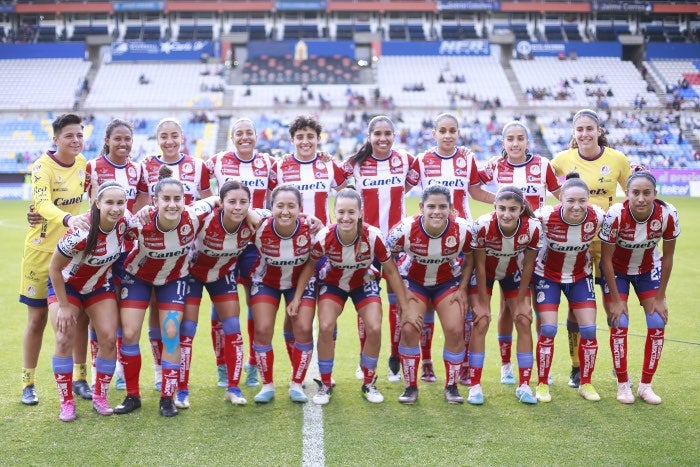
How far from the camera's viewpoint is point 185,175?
611 centimetres

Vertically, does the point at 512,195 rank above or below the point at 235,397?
above

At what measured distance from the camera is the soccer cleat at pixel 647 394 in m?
5.33

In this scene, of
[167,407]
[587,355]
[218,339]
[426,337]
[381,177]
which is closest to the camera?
[167,407]

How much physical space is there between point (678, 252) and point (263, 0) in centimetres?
3478

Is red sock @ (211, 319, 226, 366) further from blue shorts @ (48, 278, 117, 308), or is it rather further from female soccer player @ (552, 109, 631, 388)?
female soccer player @ (552, 109, 631, 388)

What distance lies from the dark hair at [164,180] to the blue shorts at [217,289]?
0.74 m

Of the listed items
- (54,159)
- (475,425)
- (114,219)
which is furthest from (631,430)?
(54,159)

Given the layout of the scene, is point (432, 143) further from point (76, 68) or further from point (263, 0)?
point (76, 68)

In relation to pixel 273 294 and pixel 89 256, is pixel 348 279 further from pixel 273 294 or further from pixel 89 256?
pixel 89 256

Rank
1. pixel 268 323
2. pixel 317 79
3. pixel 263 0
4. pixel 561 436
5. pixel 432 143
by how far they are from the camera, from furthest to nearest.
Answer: pixel 263 0 < pixel 317 79 < pixel 432 143 < pixel 268 323 < pixel 561 436

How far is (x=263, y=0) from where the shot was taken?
43.2m

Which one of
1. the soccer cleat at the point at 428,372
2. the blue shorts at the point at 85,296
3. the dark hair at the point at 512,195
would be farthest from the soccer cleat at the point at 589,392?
the blue shorts at the point at 85,296

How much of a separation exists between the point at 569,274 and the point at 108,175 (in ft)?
12.5

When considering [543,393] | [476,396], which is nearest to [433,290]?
[476,396]
